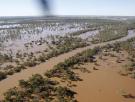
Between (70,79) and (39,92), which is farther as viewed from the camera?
(70,79)

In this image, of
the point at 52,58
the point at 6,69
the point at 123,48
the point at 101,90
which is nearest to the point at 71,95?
the point at 101,90

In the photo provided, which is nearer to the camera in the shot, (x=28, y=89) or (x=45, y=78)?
(x=28, y=89)

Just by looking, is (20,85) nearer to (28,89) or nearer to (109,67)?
(28,89)

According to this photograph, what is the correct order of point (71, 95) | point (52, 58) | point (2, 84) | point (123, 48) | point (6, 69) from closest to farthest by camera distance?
point (71, 95) → point (2, 84) → point (6, 69) → point (52, 58) → point (123, 48)

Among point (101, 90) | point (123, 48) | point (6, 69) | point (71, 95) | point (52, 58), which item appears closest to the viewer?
point (71, 95)

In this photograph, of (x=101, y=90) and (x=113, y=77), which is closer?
(x=101, y=90)

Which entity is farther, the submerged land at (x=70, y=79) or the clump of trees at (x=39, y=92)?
the submerged land at (x=70, y=79)

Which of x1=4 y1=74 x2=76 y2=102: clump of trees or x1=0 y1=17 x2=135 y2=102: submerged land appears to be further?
x1=0 y1=17 x2=135 y2=102: submerged land

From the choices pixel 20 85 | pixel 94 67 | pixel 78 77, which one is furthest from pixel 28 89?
pixel 94 67

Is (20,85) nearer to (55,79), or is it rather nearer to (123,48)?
(55,79)
